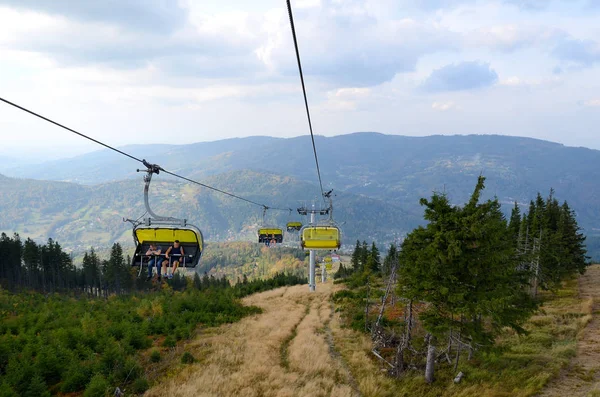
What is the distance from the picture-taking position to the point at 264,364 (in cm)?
1523

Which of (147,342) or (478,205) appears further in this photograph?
(147,342)

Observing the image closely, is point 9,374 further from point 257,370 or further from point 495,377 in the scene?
point 495,377

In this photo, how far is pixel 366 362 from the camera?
1680 centimetres

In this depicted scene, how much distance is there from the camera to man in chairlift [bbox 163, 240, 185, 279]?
14.8m

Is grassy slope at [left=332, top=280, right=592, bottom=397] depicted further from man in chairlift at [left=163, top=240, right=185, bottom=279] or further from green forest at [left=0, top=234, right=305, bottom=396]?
man in chairlift at [left=163, top=240, right=185, bottom=279]

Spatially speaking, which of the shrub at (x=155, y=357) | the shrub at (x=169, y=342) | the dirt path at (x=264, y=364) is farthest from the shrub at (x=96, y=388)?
the shrub at (x=169, y=342)

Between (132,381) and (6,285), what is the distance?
2844 inches

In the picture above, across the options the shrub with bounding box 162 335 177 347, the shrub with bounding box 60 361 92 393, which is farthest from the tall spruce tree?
the shrub with bounding box 60 361 92 393

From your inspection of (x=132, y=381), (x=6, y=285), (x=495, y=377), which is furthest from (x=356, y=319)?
(x=6, y=285)

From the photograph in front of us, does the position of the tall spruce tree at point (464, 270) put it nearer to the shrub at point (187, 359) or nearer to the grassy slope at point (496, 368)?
the grassy slope at point (496, 368)

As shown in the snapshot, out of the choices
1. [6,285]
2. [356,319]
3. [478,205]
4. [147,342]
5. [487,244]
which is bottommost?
[6,285]

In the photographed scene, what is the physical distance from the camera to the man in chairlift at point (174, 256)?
14.8 meters

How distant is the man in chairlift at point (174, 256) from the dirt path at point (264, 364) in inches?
155

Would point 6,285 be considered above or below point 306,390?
below
